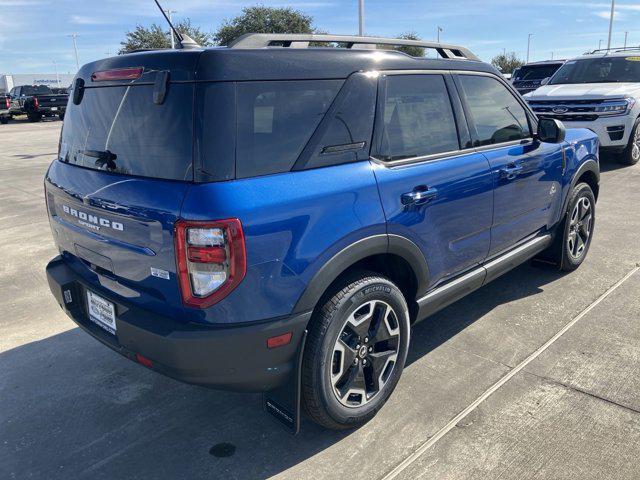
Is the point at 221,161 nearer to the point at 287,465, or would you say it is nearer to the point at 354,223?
the point at 354,223

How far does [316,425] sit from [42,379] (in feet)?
5.77

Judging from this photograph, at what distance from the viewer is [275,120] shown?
2281 millimetres

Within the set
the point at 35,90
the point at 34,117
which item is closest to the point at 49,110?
the point at 34,117

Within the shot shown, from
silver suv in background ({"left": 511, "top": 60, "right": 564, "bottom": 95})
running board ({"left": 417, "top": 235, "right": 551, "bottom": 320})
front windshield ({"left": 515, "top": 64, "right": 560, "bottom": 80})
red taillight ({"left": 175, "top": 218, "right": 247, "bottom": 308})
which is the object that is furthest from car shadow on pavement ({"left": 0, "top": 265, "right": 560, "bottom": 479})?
front windshield ({"left": 515, "top": 64, "right": 560, "bottom": 80})

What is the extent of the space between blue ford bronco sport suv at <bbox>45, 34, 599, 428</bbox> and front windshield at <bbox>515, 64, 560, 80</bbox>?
12.9 meters

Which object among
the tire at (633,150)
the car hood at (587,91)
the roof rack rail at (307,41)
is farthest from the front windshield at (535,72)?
the roof rack rail at (307,41)

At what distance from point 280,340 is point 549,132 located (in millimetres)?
2744

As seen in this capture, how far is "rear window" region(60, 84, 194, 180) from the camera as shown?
7.10 feet

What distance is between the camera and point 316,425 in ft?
9.15

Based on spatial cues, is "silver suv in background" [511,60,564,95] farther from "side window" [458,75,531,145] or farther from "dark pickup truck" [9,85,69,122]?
"dark pickup truck" [9,85,69,122]

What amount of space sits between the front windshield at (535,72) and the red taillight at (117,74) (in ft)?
47.1

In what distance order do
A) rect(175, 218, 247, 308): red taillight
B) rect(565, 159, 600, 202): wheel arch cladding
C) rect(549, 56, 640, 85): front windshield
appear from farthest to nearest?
1. rect(549, 56, 640, 85): front windshield
2. rect(565, 159, 600, 202): wheel arch cladding
3. rect(175, 218, 247, 308): red taillight

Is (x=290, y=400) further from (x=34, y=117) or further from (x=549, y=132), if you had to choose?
(x=34, y=117)

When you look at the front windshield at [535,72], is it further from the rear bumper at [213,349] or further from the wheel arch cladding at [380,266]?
the rear bumper at [213,349]
